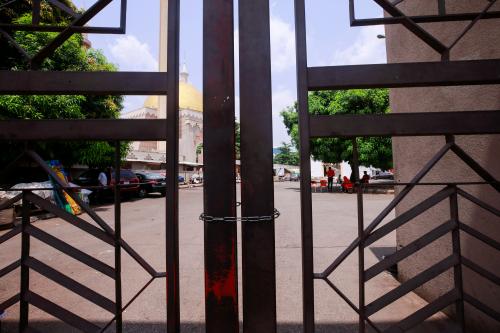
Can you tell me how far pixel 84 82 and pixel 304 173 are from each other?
4.77ft

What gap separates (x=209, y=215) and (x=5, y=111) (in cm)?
1061

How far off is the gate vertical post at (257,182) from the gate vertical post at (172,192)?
410mm

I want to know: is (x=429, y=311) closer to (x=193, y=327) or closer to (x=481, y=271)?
(x=481, y=271)

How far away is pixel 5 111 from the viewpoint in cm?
898

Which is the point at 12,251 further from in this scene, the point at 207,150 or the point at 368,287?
the point at 368,287

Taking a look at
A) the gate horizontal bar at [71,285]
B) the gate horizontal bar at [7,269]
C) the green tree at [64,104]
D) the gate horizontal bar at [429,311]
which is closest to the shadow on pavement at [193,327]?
the gate horizontal bar at [429,311]

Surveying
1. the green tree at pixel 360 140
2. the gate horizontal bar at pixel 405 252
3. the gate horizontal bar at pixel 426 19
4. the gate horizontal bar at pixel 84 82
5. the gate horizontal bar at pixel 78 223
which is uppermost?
the green tree at pixel 360 140

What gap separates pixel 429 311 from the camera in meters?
1.82

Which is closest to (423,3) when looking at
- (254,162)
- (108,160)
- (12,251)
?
(254,162)

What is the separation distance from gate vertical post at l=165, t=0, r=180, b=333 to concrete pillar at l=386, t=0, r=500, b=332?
252 cm

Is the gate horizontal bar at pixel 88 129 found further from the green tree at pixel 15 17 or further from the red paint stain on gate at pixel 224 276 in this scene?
the green tree at pixel 15 17

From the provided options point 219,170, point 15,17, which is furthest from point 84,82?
point 15,17

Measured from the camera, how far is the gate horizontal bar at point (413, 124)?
1.68m

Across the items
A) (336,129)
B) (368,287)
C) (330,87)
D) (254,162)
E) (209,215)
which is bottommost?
(368,287)
